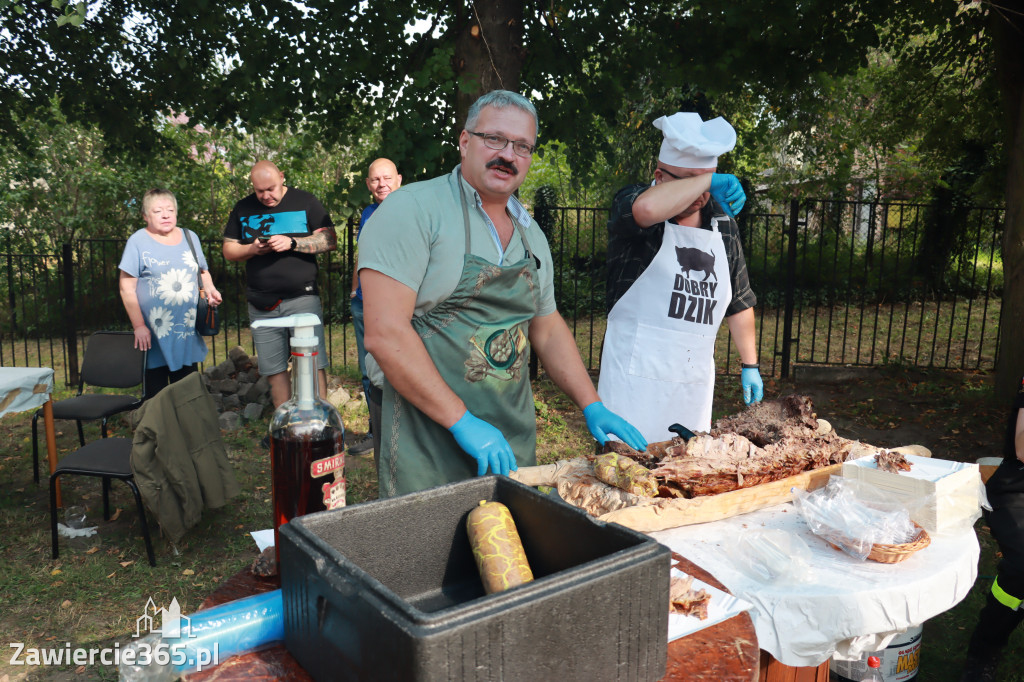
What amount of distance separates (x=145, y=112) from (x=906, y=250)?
1314 cm

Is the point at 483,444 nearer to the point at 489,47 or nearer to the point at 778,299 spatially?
the point at 489,47

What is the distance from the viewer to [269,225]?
213 inches

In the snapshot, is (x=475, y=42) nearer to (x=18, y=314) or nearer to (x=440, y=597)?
(x=440, y=597)

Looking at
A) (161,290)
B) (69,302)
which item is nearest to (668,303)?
(161,290)

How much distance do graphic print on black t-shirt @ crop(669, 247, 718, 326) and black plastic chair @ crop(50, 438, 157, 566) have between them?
298 centimetres

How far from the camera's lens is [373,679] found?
878 millimetres

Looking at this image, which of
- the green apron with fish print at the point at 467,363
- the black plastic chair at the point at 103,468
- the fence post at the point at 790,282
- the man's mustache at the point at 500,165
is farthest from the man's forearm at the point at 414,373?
the fence post at the point at 790,282

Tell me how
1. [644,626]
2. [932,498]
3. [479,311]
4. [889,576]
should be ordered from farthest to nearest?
[479,311] → [932,498] → [889,576] → [644,626]

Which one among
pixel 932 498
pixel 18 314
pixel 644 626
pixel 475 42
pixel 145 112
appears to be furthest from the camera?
pixel 18 314

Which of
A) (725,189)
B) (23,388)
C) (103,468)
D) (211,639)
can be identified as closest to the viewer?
(211,639)

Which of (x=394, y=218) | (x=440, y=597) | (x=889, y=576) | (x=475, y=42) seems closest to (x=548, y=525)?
(x=440, y=597)

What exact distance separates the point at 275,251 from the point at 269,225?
0.22m

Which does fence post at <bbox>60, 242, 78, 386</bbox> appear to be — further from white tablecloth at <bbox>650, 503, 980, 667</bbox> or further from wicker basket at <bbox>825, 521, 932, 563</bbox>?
wicker basket at <bbox>825, 521, 932, 563</bbox>

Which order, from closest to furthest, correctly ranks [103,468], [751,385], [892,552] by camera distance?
1. [892,552]
2. [751,385]
3. [103,468]
